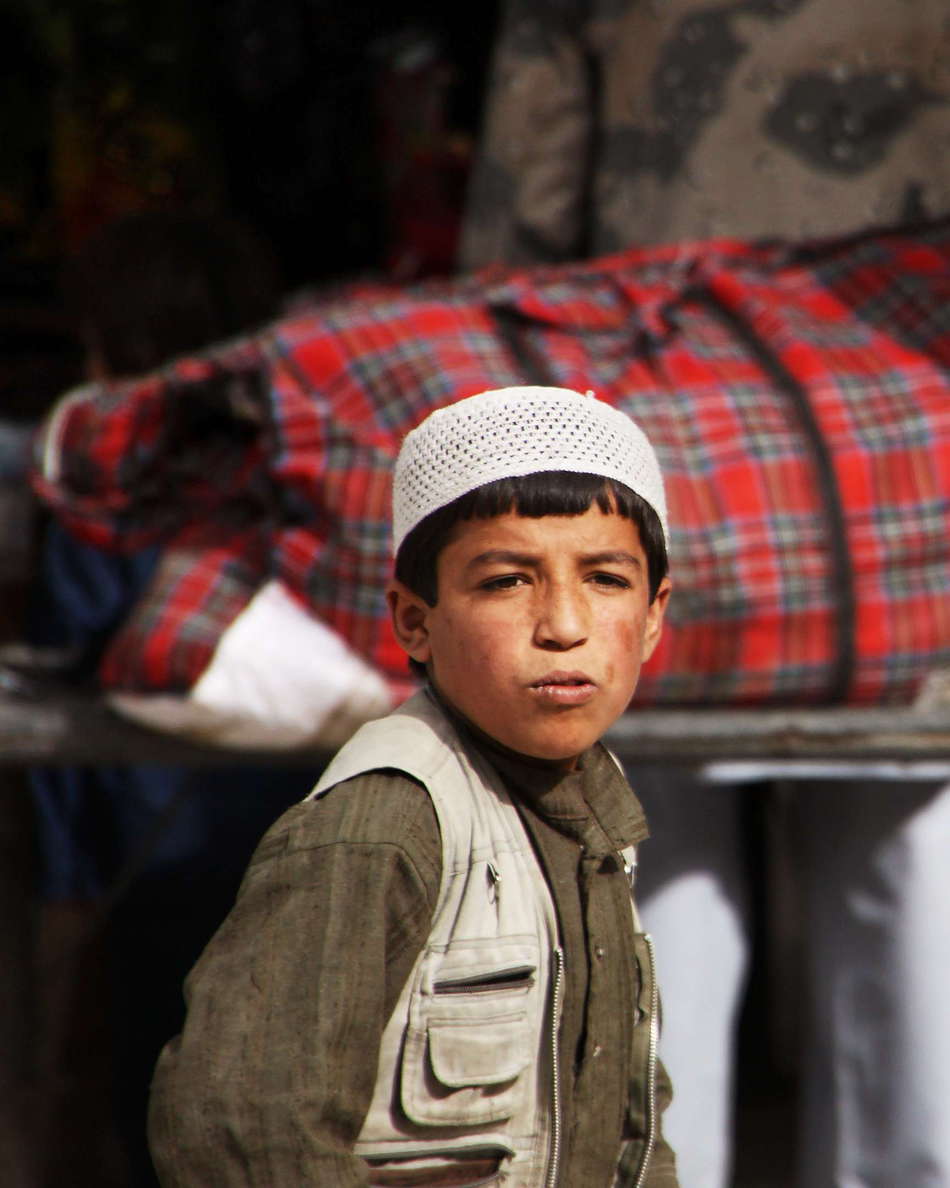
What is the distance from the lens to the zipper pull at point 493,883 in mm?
983

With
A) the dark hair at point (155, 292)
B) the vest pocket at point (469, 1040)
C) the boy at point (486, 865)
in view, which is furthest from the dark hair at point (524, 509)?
the dark hair at point (155, 292)

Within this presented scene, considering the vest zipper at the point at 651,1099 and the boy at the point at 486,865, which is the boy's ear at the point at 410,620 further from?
the vest zipper at the point at 651,1099

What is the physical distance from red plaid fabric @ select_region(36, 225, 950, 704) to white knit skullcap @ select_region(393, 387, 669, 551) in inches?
27.2

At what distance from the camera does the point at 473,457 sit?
98 centimetres

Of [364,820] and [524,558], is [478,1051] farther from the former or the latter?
[524,558]

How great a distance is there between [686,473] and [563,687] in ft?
2.65

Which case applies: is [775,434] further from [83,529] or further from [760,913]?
[760,913]

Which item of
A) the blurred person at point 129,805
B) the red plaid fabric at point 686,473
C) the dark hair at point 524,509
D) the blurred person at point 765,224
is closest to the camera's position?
the dark hair at point 524,509

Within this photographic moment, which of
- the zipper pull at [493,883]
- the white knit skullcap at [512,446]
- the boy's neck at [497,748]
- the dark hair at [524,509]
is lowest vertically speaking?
the zipper pull at [493,883]

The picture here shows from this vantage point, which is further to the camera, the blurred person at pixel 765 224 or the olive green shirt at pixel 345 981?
the blurred person at pixel 765 224

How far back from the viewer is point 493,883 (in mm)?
985

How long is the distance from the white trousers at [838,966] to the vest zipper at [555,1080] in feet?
2.78

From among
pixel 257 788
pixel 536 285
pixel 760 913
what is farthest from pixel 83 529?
pixel 760 913

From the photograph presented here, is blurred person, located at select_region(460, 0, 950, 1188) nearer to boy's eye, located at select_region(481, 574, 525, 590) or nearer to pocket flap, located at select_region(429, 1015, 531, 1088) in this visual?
pocket flap, located at select_region(429, 1015, 531, 1088)
